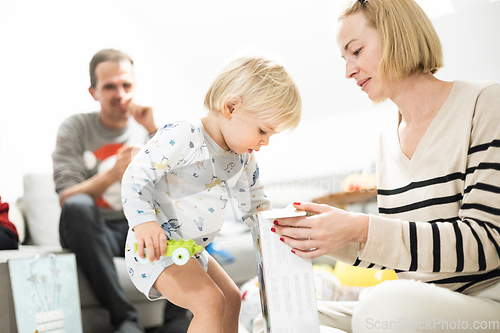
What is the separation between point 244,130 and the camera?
0.79m

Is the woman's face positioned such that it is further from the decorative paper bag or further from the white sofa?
the white sofa

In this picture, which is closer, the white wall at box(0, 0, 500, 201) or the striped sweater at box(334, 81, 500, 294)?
the striped sweater at box(334, 81, 500, 294)

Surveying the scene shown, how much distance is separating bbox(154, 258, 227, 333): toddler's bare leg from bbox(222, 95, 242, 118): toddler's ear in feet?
0.97

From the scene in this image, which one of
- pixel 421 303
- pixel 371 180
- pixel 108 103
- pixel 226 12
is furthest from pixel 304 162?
pixel 421 303

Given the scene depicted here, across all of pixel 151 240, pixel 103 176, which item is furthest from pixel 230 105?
pixel 103 176

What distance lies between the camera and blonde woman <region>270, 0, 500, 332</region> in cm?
66

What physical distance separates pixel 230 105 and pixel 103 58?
101 cm

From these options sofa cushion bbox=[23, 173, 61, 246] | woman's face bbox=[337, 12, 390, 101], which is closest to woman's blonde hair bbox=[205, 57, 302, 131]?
woman's face bbox=[337, 12, 390, 101]

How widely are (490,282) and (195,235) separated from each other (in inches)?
22.4

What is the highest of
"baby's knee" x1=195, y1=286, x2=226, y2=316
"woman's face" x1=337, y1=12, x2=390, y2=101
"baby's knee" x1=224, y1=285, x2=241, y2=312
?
"woman's face" x1=337, y1=12, x2=390, y2=101

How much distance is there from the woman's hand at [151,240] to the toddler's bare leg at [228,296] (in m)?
0.17

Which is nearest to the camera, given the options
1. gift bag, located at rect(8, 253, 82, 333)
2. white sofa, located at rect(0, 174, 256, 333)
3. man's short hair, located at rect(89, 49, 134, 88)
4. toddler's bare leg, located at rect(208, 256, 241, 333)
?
toddler's bare leg, located at rect(208, 256, 241, 333)

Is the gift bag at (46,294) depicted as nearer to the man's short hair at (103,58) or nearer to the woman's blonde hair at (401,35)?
the man's short hair at (103,58)

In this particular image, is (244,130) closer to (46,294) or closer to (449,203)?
(449,203)
